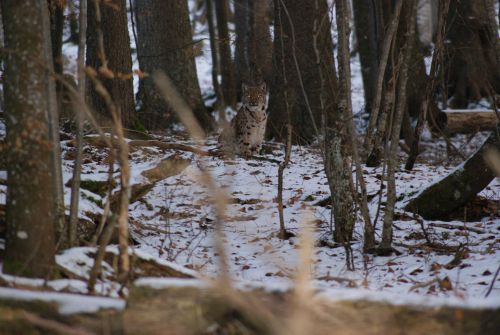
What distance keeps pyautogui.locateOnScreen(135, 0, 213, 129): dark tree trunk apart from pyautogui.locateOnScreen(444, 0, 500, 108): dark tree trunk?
19.2ft

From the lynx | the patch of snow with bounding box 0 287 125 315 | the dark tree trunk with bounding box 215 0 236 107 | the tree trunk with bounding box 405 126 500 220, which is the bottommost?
the tree trunk with bounding box 405 126 500 220

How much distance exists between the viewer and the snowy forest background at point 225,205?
325 centimetres

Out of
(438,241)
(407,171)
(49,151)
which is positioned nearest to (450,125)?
(407,171)

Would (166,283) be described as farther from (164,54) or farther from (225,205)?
(164,54)

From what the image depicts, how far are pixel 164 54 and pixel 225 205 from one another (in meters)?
10.3

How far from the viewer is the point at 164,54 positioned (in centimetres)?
1252

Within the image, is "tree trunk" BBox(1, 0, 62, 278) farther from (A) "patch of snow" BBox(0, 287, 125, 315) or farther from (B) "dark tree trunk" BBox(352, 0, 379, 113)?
(B) "dark tree trunk" BBox(352, 0, 379, 113)

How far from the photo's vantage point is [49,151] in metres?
4.22

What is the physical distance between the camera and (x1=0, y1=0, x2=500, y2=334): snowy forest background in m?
3.25

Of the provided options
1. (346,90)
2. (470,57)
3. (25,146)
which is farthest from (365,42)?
(25,146)

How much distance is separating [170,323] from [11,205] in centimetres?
160

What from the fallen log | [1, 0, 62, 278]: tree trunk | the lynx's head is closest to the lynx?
the lynx's head

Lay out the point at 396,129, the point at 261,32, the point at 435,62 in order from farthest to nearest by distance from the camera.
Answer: the point at 261,32
the point at 435,62
the point at 396,129

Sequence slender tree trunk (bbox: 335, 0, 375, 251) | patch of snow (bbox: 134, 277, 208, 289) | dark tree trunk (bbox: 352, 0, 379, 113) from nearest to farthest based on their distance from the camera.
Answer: patch of snow (bbox: 134, 277, 208, 289) → slender tree trunk (bbox: 335, 0, 375, 251) → dark tree trunk (bbox: 352, 0, 379, 113)
